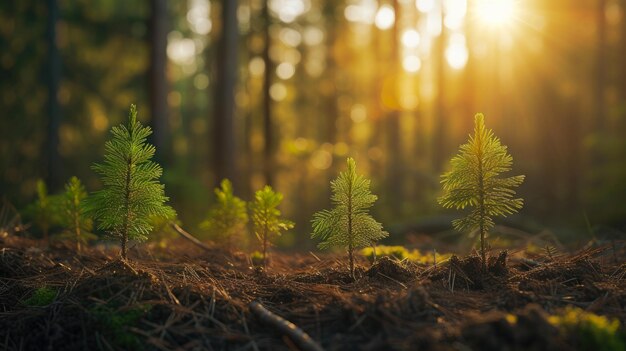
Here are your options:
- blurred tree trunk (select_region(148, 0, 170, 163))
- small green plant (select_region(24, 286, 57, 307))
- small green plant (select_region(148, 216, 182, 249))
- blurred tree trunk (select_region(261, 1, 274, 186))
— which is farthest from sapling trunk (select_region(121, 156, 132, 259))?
blurred tree trunk (select_region(261, 1, 274, 186))

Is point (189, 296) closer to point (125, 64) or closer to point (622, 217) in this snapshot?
point (622, 217)

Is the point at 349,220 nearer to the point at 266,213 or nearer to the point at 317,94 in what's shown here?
the point at 266,213

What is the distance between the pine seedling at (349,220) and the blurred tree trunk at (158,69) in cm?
944

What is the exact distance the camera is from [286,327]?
2678 millimetres

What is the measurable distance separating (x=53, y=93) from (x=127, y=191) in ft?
37.8

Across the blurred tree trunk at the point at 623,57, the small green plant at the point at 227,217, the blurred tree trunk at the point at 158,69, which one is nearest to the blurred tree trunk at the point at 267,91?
the blurred tree trunk at the point at 158,69

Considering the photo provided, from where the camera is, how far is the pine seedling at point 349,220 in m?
3.54

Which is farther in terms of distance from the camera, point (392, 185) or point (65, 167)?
point (392, 185)

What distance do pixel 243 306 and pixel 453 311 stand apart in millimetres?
1148

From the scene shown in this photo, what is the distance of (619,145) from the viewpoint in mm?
14250

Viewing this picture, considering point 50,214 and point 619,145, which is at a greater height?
point 619,145

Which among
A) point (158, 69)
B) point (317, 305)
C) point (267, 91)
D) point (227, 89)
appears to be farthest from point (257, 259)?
point (267, 91)

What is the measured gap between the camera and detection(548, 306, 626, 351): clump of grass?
91.1 inches

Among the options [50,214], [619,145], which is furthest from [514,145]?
[50,214]
